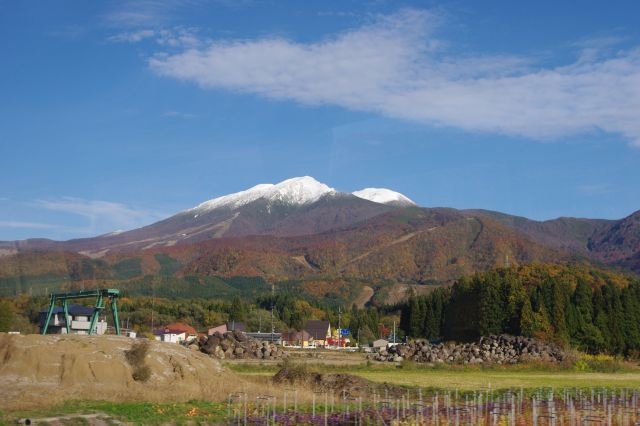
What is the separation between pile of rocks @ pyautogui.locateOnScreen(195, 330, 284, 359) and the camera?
60500 mm

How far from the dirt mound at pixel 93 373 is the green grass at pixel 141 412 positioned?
4.32 feet

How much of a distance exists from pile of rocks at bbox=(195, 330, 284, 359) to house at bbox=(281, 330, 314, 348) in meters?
44.0

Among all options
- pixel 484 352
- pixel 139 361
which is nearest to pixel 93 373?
pixel 139 361

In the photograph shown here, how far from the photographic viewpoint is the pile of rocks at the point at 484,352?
Answer: 60869 millimetres

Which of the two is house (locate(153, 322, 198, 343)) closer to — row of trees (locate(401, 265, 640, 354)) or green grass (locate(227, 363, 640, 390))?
row of trees (locate(401, 265, 640, 354))

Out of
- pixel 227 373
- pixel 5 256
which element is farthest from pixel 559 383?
pixel 5 256

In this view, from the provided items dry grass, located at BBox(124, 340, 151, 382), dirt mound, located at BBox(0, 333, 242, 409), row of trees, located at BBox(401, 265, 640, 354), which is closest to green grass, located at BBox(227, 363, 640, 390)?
dirt mound, located at BBox(0, 333, 242, 409)

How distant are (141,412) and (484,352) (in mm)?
44258

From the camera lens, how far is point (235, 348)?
63.2 metres

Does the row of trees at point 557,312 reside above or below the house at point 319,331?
above

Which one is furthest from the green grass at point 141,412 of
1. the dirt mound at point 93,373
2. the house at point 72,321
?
the house at point 72,321

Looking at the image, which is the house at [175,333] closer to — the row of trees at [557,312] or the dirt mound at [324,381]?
the row of trees at [557,312]

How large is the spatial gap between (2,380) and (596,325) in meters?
61.9

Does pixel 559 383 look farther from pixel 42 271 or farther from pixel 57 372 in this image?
→ pixel 42 271
